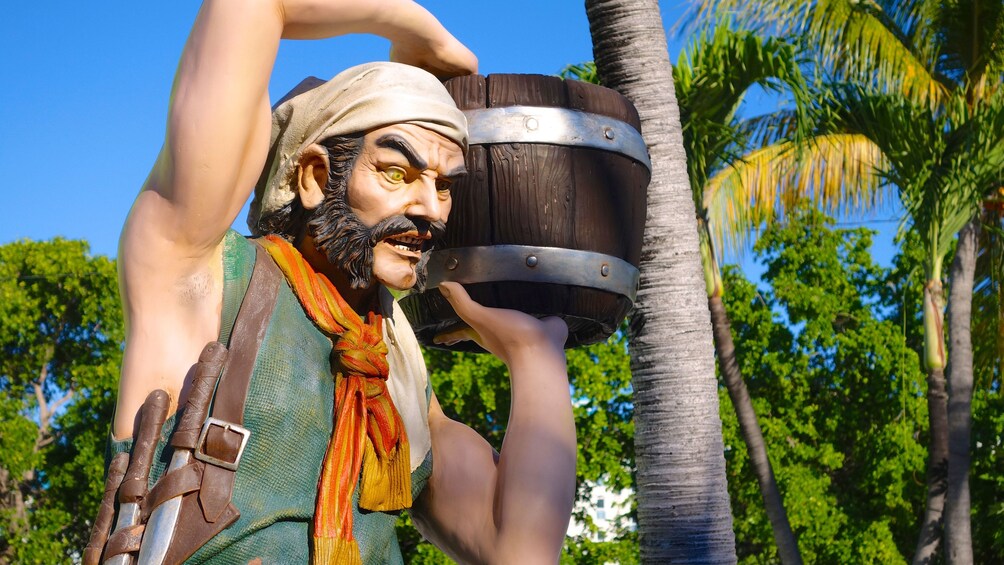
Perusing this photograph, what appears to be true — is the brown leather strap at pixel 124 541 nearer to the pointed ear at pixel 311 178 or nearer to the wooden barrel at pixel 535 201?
the pointed ear at pixel 311 178

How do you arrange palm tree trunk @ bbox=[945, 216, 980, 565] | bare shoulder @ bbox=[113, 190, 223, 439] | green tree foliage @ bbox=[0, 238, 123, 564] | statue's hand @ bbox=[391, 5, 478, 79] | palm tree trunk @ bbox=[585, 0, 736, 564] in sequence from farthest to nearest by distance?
green tree foliage @ bbox=[0, 238, 123, 564]
palm tree trunk @ bbox=[945, 216, 980, 565]
palm tree trunk @ bbox=[585, 0, 736, 564]
statue's hand @ bbox=[391, 5, 478, 79]
bare shoulder @ bbox=[113, 190, 223, 439]

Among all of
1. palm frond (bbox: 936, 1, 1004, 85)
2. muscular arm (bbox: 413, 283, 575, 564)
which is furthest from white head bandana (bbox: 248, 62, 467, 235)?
palm frond (bbox: 936, 1, 1004, 85)

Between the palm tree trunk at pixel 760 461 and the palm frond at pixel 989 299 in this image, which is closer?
the palm tree trunk at pixel 760 461

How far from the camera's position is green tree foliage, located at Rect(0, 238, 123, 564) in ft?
74.3

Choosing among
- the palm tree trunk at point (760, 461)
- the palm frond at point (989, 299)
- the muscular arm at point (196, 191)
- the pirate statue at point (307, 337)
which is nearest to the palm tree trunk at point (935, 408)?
the palm frond at point (989, 299)

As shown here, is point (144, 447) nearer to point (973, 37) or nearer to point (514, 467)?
point (514, 467)

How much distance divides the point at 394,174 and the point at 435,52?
36cm

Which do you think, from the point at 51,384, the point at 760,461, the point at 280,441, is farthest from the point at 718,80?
the point at 51,384

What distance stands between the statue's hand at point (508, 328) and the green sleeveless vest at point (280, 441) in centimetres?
35

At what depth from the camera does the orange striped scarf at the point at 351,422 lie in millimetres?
1902

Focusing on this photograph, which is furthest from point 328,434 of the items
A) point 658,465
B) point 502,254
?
point 658,465

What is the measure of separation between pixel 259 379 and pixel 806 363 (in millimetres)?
19000

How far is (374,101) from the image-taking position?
199 centimetres

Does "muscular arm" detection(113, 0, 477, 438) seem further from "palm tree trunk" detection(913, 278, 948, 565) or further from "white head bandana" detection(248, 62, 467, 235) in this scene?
"palm tree trunk" detection(913, 278, 948, 565)
